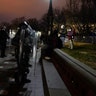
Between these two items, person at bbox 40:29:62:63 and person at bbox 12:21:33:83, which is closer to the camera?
person at bbox 12:21:33:83

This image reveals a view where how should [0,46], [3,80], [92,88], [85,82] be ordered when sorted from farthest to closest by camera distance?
[0,46] < [3,80] < [85,82] < [92,88]

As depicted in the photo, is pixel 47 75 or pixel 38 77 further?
pixel 38 77

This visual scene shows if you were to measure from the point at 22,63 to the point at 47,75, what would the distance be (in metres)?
0.86

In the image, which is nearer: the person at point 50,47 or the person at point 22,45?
the person at point 22,45

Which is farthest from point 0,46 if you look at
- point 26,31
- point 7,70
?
point 26,31

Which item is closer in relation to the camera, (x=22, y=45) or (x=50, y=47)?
(x=22, y=45)

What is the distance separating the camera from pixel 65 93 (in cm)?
902

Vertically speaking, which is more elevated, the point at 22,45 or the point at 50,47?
the point at 22,45

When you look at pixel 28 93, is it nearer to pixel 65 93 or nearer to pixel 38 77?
pixel 65 93

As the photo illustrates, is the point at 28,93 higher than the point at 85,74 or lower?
lower

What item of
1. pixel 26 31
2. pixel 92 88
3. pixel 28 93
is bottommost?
pixel 28 93

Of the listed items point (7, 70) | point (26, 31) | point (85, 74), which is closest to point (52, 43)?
point (7, 70)

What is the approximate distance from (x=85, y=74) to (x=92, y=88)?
2.72 ft

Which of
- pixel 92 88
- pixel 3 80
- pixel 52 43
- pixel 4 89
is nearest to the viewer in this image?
pixel 92 88
